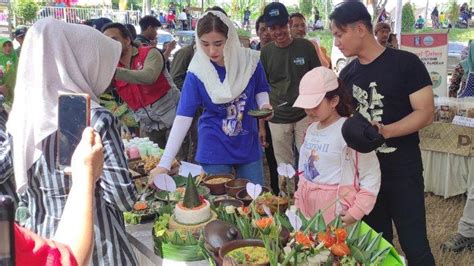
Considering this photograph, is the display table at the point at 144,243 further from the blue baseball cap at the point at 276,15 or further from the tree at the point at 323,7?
the tree at the point at 323,7

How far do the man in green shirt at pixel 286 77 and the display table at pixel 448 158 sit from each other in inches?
46.0

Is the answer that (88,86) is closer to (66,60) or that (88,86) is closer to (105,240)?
(66,60)

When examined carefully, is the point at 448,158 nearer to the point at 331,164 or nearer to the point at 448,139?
the point at 448,139

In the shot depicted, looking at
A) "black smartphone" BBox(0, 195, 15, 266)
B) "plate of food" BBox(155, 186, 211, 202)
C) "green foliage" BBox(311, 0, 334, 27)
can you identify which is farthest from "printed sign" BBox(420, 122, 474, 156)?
"green foliage" BBox(311, 0, 334, 27)

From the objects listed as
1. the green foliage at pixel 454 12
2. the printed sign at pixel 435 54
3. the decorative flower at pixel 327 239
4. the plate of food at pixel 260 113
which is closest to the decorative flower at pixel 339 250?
the decorative flower at pixel 327 239

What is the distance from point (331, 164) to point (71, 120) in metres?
1.03

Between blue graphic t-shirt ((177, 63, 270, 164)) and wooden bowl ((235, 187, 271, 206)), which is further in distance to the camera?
blue graphic t-shirt ((177, 63, 270, 164))

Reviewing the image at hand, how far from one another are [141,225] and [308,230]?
791mm

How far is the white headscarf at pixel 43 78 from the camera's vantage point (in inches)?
48.1

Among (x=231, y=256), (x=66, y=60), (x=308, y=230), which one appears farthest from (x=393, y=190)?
(x=66, y=60)

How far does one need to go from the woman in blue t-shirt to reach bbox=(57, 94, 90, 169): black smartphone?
3.33 feet

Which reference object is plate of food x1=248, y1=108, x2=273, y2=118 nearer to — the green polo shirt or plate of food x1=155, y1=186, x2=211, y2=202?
plate of food x1=155, y1=186, x2=211, y2=202

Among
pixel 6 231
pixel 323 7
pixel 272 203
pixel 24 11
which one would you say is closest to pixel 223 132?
pixel 272 203

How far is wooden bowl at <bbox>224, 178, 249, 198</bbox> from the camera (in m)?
2.01
